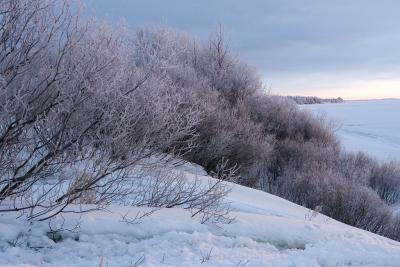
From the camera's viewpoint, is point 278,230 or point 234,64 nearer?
point 278,230

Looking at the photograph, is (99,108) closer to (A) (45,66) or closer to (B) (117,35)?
(A) (45,66)

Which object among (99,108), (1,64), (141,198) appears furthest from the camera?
(141,198)

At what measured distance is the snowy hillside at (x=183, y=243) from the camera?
4.12m

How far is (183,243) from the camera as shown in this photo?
15.1 ft

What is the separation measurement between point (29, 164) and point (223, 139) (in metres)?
8.88

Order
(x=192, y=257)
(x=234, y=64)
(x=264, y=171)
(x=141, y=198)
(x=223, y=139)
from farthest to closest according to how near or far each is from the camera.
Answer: (x=234, y=64)
(x=264, y=171)
(x=223, y=139)
(x=141, y=198)
(x=192, y=257)

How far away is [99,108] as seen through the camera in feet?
18.1

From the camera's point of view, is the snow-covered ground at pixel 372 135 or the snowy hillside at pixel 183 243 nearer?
the snowy hillside at pixel 183 243

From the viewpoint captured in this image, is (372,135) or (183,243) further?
(372,135)

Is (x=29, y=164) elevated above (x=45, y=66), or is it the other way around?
(x=45, y=66)

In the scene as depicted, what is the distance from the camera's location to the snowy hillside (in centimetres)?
412

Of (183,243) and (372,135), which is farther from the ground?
(183,243)

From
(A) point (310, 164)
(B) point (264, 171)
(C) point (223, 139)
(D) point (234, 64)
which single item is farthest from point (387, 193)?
(D) point (234, 64)

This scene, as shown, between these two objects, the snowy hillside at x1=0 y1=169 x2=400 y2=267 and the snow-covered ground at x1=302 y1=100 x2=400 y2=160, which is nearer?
the snowy hillside at x1=0 y1=169 x2=400 y2=267
